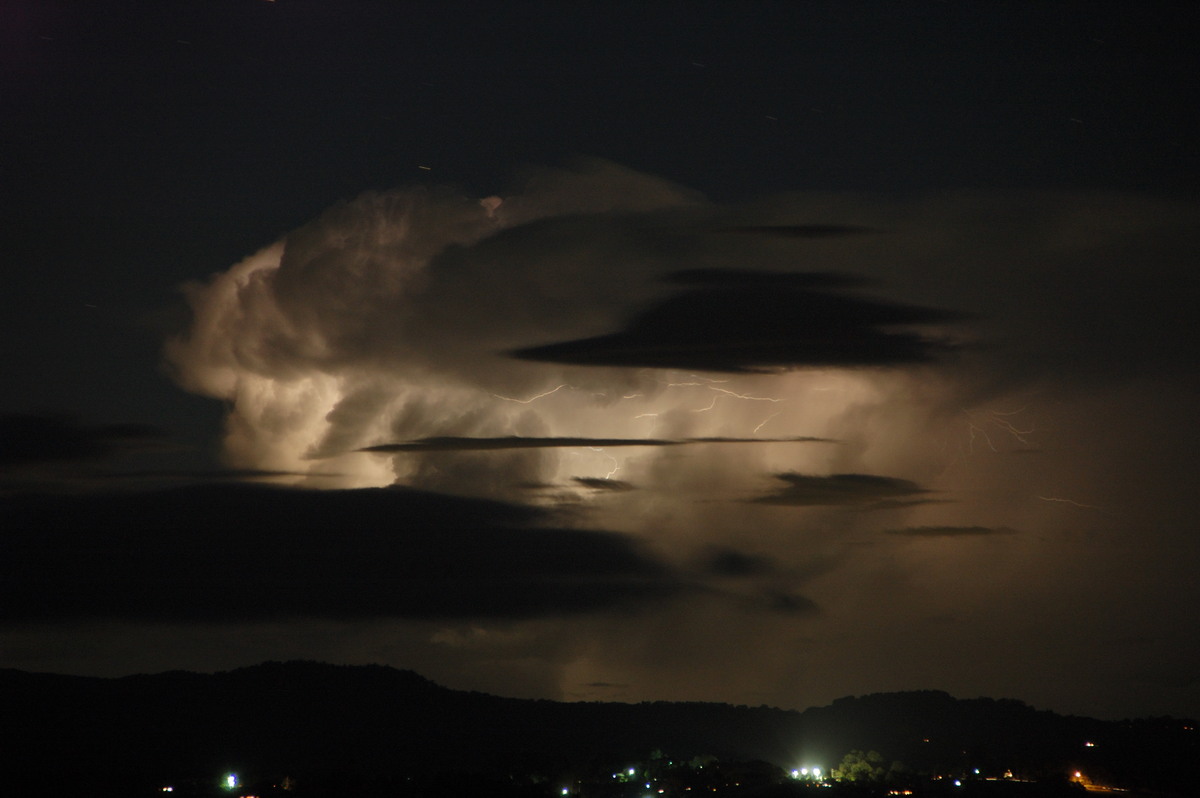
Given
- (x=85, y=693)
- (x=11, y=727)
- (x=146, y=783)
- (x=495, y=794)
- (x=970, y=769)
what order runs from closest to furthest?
(x=495, y=794)
(x=146, y=783)
(x=11, y=727)
(x=85, y=693)
(x=970, y=769)

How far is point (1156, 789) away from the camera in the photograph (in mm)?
122375

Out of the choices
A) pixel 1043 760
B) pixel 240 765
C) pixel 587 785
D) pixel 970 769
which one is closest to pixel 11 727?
pixel 240 765

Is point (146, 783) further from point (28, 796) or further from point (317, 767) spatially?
point (317, 767)

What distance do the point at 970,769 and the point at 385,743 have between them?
7176 centimetres

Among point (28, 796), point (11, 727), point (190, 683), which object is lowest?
point (28, 796)

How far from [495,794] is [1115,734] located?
14251 centimetres

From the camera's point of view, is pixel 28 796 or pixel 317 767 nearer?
pixel 28 796

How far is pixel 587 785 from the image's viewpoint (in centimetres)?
13250

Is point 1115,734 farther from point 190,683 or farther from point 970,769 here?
point 190,683

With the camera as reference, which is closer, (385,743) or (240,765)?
(240,765)

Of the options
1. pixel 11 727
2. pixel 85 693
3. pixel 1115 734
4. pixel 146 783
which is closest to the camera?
pixel 146 783

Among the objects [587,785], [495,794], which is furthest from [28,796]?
[587,785]

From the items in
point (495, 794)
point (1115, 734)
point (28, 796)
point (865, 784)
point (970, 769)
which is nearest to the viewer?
point (28, 796)

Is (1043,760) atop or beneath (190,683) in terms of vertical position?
beneath
